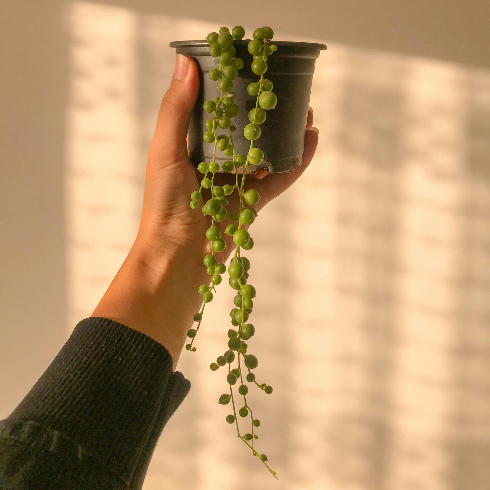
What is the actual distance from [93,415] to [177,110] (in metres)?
0.47

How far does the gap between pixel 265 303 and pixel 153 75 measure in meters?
0.61

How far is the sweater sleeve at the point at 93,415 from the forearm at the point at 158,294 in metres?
0.05

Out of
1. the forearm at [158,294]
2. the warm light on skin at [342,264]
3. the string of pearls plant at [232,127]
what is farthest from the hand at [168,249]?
the warm light on skin at [342,264]

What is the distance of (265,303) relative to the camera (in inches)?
47.8

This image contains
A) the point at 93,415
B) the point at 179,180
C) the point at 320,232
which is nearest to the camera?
the point at 93,415

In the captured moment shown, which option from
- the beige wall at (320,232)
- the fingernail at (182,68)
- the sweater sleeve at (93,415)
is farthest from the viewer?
the beige wall at (320,232)

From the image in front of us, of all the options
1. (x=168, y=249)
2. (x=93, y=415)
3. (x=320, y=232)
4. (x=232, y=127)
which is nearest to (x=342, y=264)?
(x=320, y=232)

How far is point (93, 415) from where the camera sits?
0.67 meters

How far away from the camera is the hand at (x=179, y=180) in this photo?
0.75m

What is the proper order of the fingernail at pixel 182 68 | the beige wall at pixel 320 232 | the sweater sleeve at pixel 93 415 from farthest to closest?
the beige wall at pixel 320 232 → the fingernail at pixel 182 68 → the sweater sleeve at pixel 93 415

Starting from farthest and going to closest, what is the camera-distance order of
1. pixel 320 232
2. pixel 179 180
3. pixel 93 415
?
pixel 320 232, pixel 179 180, pixel 93 415

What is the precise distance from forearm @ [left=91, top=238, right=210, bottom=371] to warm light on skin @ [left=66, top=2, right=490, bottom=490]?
0.28 meters

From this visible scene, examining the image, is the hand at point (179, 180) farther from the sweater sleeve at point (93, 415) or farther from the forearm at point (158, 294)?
the sweater sleeve at point (93, 415)

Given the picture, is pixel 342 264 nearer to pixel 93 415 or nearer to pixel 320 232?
pixel 320 232
